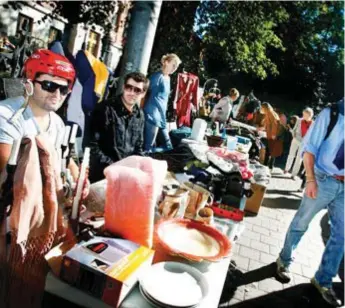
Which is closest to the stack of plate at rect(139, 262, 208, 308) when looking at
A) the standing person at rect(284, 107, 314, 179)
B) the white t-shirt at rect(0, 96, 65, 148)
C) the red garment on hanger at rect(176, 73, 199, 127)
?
the white t-shirt at rect(0, 96, 65, 148)

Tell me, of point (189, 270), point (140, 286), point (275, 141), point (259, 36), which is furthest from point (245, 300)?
point (259, 36)

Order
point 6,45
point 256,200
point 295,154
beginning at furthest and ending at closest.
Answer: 1. point 295,154
2. point 6,45
3. point 256,200

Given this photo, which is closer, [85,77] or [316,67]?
[85,77]

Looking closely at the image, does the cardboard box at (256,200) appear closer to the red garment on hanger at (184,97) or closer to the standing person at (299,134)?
A: the red garment on hanger at (184,97)

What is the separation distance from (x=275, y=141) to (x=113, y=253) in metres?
8.39

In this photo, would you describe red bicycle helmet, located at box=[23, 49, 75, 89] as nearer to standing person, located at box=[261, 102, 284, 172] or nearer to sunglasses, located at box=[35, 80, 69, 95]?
sunglasses, located at box=[35, 80, 69, 95]

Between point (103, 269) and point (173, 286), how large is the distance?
13.2 inches

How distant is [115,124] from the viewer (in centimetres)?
340

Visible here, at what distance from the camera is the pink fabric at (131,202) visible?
1.64 meters

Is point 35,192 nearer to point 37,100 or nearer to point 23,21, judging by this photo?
point 37,100

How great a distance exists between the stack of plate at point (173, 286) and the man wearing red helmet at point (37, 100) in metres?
1.04

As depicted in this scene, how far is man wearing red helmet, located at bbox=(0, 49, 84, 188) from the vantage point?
2.00 meters

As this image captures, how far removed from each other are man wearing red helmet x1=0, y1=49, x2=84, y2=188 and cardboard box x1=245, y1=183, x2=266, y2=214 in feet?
13.6

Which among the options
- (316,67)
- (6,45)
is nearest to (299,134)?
(6,45)
